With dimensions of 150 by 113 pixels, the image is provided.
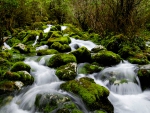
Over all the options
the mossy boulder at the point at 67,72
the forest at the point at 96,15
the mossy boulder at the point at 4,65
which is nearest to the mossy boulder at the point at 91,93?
the mossy boulder at the point at 67,72

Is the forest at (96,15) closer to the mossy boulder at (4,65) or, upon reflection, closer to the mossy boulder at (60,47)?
the mossy boulder at (4,65)

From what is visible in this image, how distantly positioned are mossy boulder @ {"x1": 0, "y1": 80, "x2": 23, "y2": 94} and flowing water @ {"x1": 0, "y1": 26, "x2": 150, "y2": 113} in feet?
0.79

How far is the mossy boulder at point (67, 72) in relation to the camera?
824 cm

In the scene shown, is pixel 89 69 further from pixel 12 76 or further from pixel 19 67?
pixel 12 76

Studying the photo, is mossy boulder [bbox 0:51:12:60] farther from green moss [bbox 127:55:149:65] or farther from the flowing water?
green moss [bbox 127:55:149:65]

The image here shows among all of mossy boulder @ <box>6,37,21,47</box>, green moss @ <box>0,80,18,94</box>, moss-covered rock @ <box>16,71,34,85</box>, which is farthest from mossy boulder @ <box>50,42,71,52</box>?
green moss @ <box>0,80,18,94</box>

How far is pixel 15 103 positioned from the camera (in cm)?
707

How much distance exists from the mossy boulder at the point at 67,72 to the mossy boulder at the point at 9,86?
1498mm

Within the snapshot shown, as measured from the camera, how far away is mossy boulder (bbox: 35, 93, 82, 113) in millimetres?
6004

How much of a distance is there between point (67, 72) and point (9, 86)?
7.03 ft

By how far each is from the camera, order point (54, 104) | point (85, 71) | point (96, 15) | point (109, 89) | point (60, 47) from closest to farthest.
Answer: point (54, 104) < point (109, 89) < point (85, 71) < point (60, 47) < point (96, 15)

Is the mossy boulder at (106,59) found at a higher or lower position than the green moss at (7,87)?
higher

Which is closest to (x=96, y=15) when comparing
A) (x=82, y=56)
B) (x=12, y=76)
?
(x=82, y=56)

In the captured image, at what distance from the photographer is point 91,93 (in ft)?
21.8
